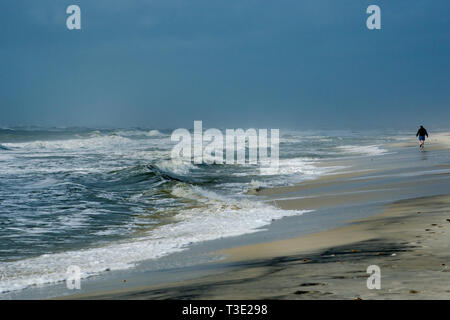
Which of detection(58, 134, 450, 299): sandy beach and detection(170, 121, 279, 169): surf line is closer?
detection(58, 134, 450, 299): sandy beach

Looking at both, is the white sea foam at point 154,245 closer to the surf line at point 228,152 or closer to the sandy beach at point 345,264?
the sandy beach at point 345,264

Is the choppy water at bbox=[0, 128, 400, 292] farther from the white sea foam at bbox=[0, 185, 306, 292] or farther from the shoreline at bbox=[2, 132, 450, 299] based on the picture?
the shoreline at bbox=[2, 132, 450, 299]

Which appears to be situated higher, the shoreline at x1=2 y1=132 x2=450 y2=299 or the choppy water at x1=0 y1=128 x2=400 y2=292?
the shoreline at x1=2 y1=132 x2=450 y2=299

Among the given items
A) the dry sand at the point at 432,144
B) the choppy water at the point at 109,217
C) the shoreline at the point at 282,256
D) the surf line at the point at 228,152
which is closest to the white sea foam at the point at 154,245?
the choppy water at the point at 109,217
